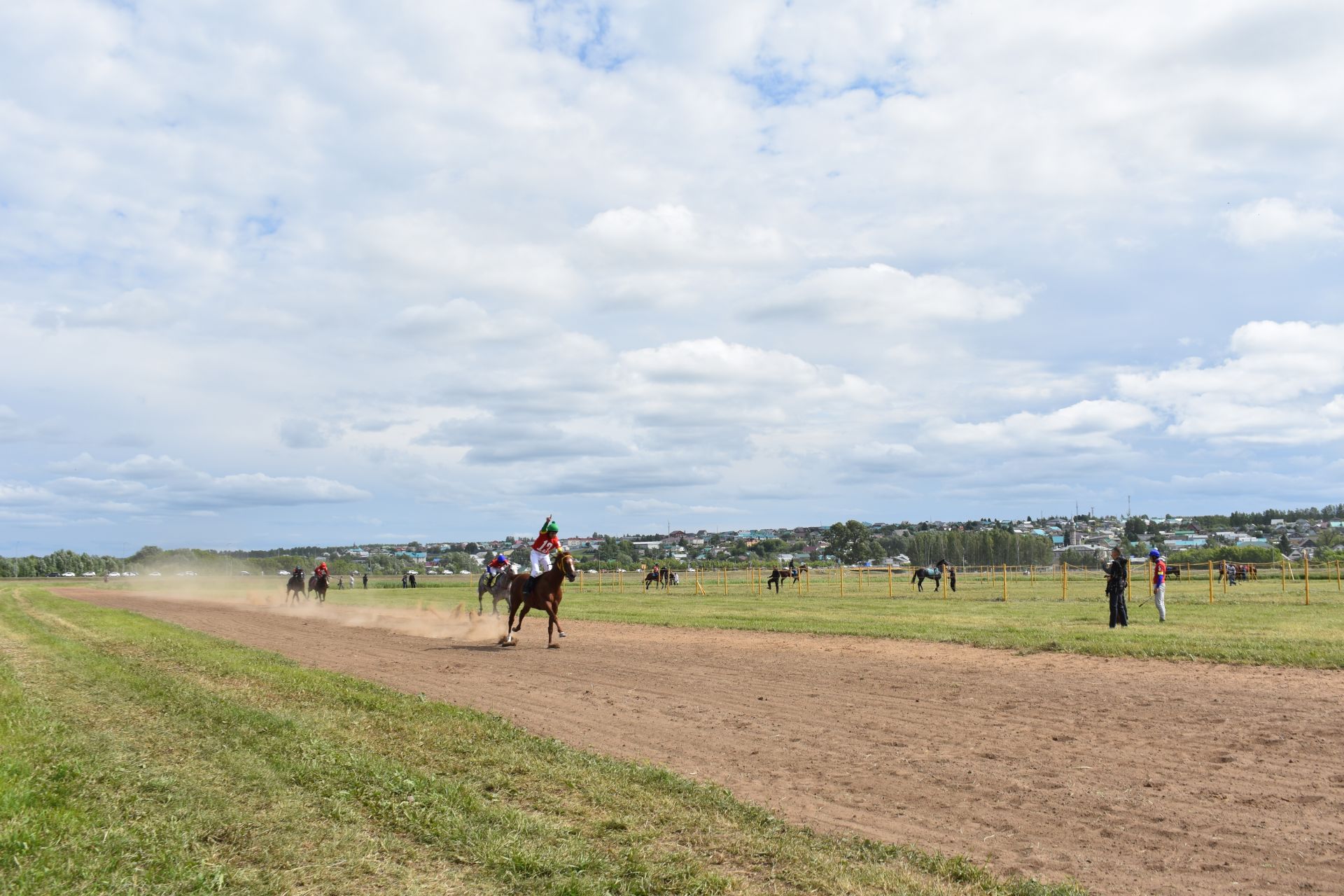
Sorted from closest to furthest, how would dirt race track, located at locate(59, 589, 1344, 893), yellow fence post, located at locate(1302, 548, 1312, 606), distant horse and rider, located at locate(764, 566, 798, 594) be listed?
dirt race track, located at locate(59, 589, 1344, 893)
yellow fence post, located at locate(1302, 548, 1312, 606)
distant horse and rider, located at locate(764, 566, 798, 594)

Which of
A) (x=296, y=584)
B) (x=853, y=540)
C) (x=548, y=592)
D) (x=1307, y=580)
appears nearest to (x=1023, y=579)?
(x=1307, y=580)

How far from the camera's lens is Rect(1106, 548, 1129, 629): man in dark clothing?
22484 mm

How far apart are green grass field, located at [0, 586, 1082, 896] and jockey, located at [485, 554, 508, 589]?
47.5 feet

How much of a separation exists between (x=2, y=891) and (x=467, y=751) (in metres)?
4.44

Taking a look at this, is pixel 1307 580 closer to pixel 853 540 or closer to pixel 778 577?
pixel 778 577

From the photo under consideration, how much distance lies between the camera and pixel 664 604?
1537 inches

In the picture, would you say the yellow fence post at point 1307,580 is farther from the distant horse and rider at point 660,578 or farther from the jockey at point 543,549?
the distant horse and rider at point 660,578

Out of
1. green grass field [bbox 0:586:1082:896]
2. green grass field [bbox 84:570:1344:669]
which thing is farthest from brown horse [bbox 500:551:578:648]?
green grass field [bbox 0:586:1082:896]

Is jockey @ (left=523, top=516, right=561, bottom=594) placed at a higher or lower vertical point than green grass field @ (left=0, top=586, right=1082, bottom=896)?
higher

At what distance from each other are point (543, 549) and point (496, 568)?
770 cm

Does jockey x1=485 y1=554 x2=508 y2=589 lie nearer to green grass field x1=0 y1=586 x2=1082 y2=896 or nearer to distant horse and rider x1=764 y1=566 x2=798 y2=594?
green grass field x1=0 y1=586 x2=1082 y2=896

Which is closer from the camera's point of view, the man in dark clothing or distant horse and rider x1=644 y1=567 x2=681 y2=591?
the man in dark clothing

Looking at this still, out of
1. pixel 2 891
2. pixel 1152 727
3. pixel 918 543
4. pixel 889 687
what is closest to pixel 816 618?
pixel 889 687

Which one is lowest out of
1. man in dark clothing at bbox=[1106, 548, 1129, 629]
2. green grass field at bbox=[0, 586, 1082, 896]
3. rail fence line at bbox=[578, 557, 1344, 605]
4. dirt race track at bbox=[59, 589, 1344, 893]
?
rail fence line at bbox=[578, 557, 1344, 605]
